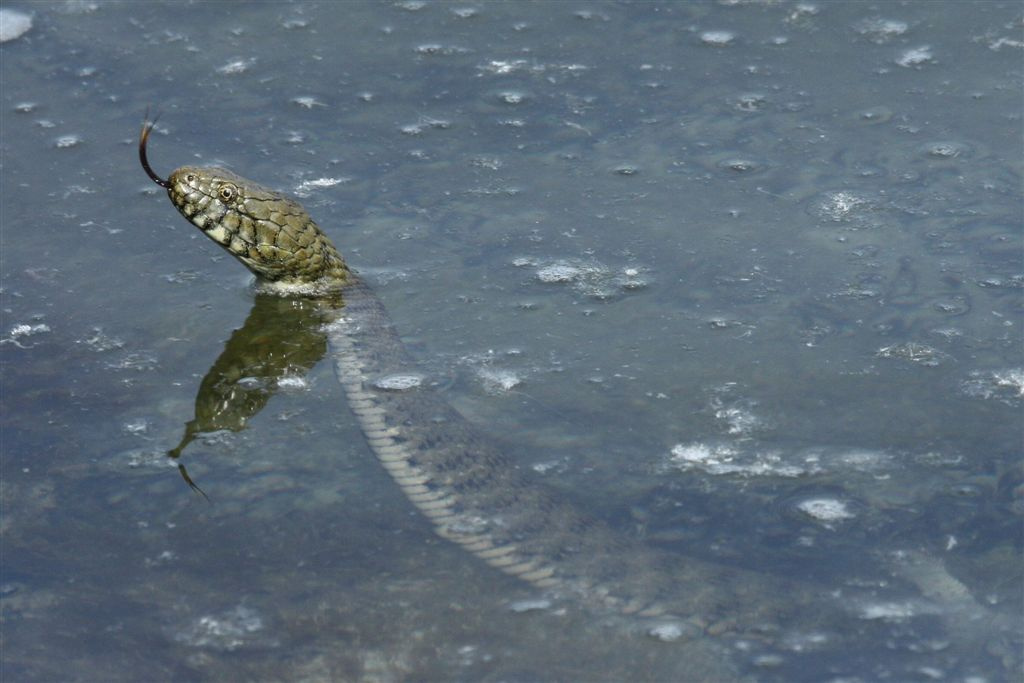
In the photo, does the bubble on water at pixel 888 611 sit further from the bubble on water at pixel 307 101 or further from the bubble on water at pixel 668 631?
the bubble on water at pixel 307 101

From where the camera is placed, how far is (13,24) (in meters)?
7.90

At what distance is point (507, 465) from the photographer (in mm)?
4910

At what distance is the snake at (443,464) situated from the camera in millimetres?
4379

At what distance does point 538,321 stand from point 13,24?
4294 mm

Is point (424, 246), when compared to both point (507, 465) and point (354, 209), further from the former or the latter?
point (507, 465)

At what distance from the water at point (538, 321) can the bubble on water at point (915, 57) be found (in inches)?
1.1

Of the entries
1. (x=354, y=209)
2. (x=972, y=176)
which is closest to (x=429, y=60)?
(x=354, y=209)

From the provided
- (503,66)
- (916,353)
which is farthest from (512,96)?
(916,353)

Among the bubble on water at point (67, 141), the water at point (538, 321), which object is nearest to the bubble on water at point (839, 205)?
the water at point (538, 321)

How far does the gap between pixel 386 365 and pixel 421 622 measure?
1.46 metres

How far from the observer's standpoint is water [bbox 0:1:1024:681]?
424 centimetres

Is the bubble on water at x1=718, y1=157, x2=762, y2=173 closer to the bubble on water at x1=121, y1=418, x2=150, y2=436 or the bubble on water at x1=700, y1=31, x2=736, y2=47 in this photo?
the bubble on water at x1=700, y1=31, x2=736, y2=47

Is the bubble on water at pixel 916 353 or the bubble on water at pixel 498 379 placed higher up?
the bubble on water at pixel 916 353

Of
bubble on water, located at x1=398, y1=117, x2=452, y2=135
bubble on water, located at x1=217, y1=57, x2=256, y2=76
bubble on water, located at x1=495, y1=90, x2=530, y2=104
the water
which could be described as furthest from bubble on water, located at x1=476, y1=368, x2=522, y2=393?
bubble on water, located at x1=217, y1=57, x2=256, y2=76
